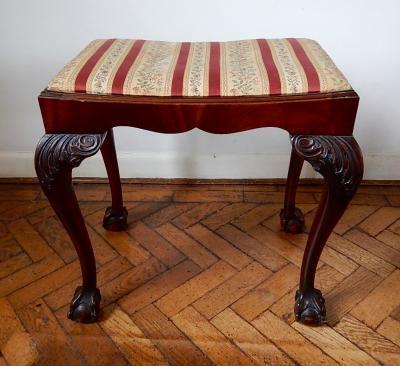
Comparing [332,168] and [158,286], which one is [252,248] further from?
[332,168]

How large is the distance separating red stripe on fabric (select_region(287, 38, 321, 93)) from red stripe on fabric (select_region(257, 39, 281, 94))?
0.16 ft

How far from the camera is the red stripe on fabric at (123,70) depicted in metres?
0.66

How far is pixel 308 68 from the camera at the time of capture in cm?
70

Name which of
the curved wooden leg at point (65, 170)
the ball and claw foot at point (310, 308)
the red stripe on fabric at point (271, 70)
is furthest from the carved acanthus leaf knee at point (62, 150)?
the ball and claw foot at point (310, 308)

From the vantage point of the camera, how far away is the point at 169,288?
94cm

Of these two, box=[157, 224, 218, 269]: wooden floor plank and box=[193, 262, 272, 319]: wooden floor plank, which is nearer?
box=[193, 262, 272, 319]: wooden floor plank

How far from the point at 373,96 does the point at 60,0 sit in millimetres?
935

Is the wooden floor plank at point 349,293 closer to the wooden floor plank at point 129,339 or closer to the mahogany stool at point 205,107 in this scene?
the mahogany stool at point 205,107

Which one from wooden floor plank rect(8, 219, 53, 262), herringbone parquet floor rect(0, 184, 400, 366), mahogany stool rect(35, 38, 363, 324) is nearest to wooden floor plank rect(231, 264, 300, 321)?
herringbone parquet floor rect(0, 184, 400, 366)

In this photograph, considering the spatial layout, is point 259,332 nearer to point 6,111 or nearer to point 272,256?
point 272,256

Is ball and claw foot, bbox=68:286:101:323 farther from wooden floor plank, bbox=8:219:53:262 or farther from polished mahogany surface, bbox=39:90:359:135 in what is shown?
polished mahogany surface, bbox=39:90:359:135

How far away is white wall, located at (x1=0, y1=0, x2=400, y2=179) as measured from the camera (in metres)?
1.11

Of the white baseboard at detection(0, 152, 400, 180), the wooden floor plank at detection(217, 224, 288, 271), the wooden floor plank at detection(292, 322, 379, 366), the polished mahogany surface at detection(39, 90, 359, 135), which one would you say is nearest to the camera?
the polished mahogany surface at detection(39, 90, 359, 135)

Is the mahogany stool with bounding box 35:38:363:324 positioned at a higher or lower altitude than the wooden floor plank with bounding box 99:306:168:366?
higher
